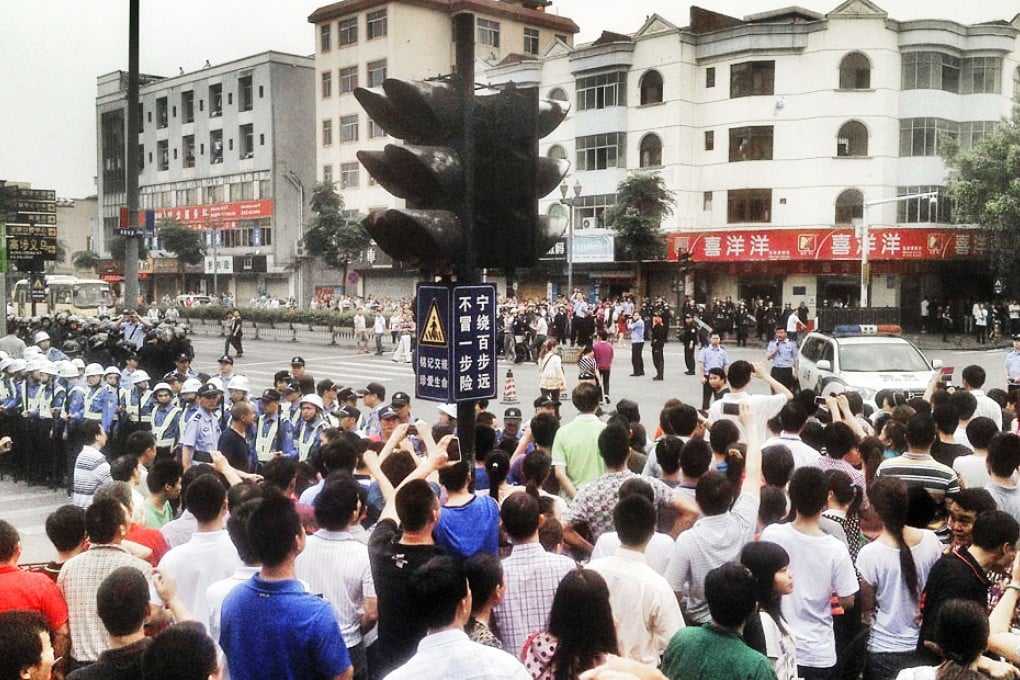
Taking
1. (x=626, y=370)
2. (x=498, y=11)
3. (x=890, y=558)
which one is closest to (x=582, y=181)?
(x=498, y=11)

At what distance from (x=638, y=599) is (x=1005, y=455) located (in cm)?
319

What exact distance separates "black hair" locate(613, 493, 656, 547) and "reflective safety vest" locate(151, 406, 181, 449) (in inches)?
330

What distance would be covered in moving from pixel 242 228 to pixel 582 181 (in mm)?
28942

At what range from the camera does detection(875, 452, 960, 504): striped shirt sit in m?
5.99

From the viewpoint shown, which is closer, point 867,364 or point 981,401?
point 981,401

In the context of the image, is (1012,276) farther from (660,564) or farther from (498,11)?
(660,564)

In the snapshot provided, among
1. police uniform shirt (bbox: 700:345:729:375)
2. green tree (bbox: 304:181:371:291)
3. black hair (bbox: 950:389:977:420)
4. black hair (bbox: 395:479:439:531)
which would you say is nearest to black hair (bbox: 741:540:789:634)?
black hair (bbox: 395:479:439:531)

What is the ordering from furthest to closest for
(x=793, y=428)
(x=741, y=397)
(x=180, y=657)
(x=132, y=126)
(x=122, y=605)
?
(x=132, y=126) < (x=741, y=397) < (x=793, y=428) < (x=122, y=605) < (x=180, y=657)

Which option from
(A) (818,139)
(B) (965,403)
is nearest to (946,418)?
(B) (965,403)

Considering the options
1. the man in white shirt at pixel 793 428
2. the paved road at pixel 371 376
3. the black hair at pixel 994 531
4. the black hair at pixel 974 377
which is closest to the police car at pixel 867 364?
the paved road at pixel 371 376

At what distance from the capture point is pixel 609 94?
43906 mm

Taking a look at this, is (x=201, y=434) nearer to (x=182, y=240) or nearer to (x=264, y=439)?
(x=264, y=439)

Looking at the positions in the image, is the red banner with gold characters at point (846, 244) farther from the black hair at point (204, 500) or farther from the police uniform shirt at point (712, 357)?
the black hair at point (204, 500)

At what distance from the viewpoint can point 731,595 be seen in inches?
134
